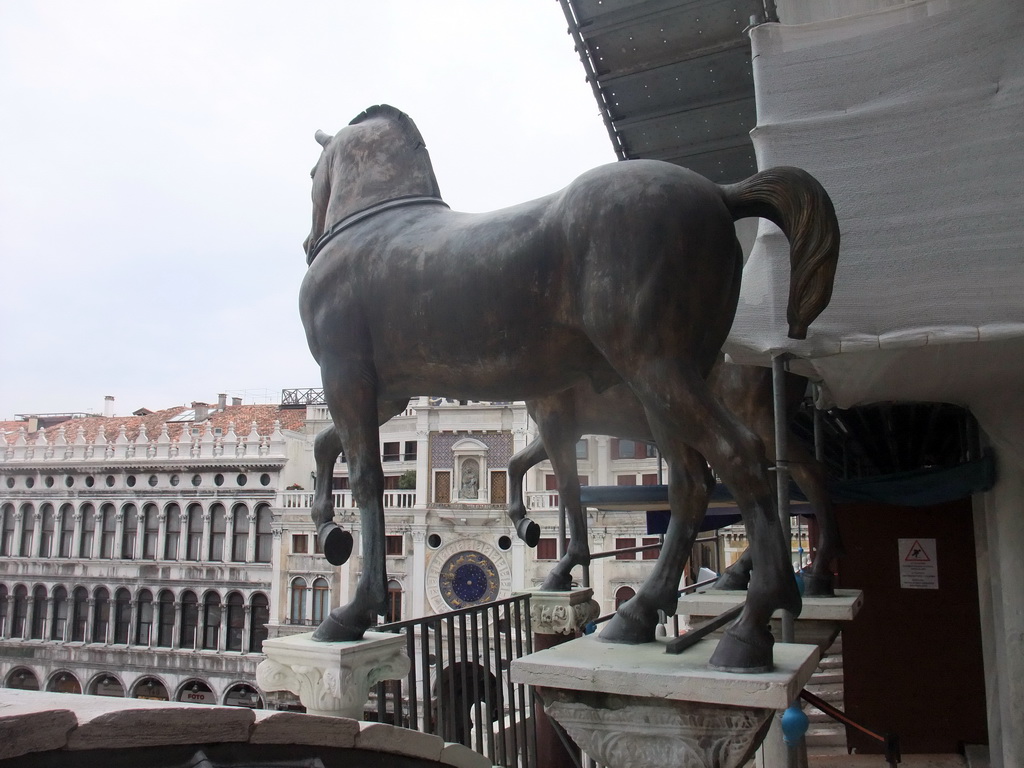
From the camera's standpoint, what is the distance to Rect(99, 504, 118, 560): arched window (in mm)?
33469

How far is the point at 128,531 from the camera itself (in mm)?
33156

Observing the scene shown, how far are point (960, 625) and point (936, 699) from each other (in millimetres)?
620

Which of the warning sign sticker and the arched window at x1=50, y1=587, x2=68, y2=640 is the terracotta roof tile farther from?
the warning sign sticker

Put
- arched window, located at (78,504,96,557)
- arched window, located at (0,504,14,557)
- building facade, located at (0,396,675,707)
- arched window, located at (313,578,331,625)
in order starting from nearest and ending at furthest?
building facade, located at (0,396,675,707), arched window, located at (313,578,331,625), arched window, located at (78,504,96,557), arched window, located at (0,504,14,557)

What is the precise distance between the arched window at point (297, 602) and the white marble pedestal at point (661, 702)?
30454 mm

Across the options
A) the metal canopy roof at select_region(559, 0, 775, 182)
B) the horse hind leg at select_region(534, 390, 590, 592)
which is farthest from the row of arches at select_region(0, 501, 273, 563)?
the horse hind leg at select_region(534, 390, 590, 592)

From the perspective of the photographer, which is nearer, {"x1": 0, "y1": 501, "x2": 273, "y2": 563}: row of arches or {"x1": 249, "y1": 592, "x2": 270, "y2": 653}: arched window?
{"x1": 249, "y1": 592, "x2": 270, "y2": 653}: arched window

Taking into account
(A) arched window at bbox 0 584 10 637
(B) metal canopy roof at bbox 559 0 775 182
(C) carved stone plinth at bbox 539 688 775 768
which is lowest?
(A) arched window at bbox 0 584 10 637

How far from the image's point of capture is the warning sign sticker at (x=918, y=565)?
6.31m

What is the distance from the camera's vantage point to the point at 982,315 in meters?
2.93

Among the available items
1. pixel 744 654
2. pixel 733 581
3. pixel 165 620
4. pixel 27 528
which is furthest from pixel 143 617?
pixel 744 654

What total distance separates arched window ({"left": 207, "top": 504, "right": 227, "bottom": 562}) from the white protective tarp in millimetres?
31971

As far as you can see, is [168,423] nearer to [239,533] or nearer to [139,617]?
[239,533]

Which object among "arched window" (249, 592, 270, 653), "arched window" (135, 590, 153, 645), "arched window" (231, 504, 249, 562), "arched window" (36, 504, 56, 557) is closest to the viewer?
"arched window" (249, 592, 270, 653)
